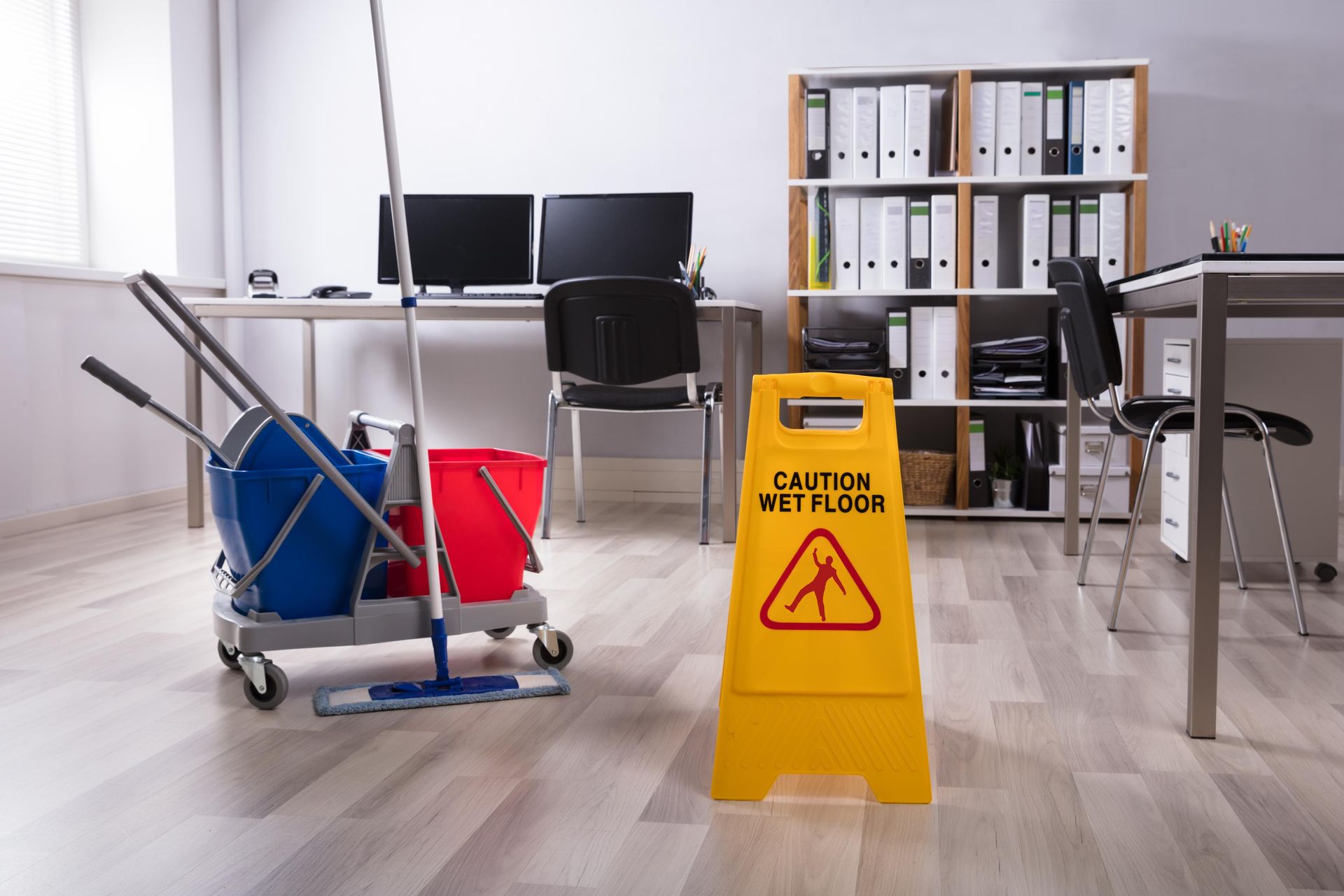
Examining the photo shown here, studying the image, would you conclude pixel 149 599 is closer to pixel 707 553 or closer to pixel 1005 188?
pixel 707 553

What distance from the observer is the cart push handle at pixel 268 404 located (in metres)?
1.69

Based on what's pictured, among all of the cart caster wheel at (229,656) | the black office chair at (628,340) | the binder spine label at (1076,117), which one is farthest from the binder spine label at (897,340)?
the cart caster wheel at (229,656)

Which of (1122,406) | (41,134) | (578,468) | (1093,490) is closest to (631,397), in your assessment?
(578,468)

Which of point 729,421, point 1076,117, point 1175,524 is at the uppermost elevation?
point 1076,117

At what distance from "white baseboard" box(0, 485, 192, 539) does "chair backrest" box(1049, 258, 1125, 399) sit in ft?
10.1

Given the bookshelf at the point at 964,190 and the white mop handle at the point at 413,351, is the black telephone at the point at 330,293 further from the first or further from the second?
the white mop handle at the point at 413,351

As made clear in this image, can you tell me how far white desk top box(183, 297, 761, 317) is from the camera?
11.2ft

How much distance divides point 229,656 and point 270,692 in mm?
240

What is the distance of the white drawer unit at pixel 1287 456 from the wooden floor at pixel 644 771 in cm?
29

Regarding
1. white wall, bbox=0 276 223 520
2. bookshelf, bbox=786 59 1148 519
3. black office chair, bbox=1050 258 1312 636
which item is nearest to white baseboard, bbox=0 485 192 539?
white wall, bbox=0 276 223 520

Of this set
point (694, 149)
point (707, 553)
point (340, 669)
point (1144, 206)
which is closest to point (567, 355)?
point (707, 553)

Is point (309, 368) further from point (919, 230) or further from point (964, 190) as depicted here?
point (964, 190)

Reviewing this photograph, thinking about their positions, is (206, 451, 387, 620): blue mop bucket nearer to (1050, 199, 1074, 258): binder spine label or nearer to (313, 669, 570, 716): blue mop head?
(313, 669, 570, 716): blue mop head

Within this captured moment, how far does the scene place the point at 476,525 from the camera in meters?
1.96
